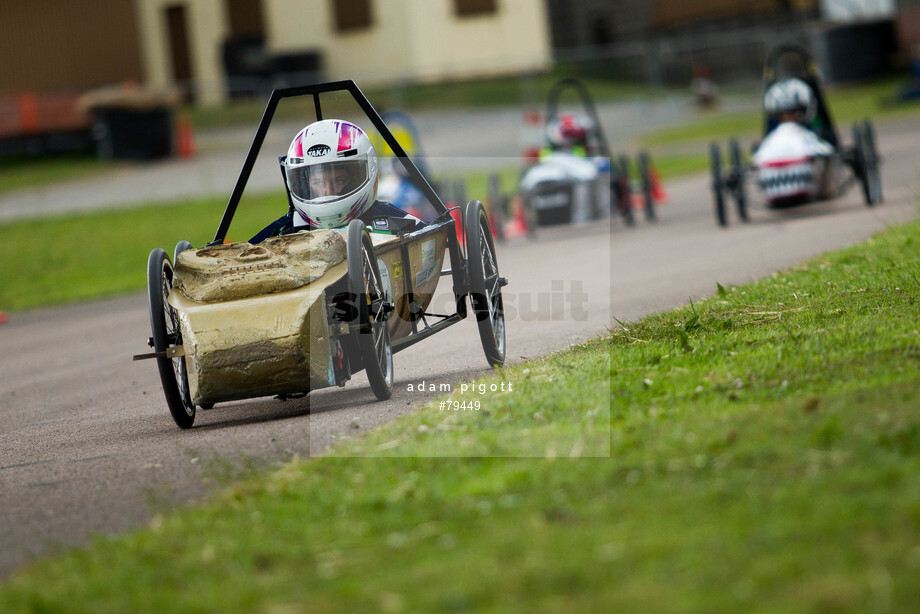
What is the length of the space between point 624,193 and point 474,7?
23691 millimetres

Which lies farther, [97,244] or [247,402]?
[97,244]

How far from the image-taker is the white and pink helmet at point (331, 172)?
732cm

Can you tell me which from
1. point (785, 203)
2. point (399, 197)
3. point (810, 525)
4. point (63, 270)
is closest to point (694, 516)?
point (810, 525)

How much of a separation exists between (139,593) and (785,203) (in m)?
12.4

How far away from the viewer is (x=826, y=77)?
36688mm

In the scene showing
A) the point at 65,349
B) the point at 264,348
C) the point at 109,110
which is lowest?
the point at 65,349

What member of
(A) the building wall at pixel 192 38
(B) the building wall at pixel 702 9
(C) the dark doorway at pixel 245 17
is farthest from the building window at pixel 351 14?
(B) the building wall at pixel 702 9

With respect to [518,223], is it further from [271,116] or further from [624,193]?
[271,116]

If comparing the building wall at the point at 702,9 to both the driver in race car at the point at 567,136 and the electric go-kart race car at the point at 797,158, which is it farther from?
Answer: the electric go-kart race car at the point at 797,158

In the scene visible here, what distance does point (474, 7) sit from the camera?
129ft

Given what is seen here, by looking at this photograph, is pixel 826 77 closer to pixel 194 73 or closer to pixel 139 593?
pixel 194 73

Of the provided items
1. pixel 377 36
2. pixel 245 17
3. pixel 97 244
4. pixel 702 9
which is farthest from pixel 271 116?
pixel 702 9

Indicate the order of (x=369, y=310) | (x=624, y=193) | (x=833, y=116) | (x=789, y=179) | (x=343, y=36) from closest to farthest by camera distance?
(x=369, y=310) → (x=789, y=179) → (x=624, y=193) → (x=833, y=116) → (x=343, y=36)

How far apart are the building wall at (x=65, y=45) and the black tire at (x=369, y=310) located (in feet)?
116
